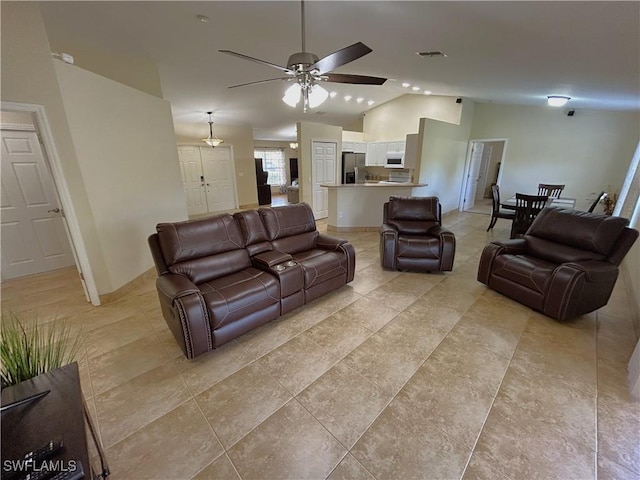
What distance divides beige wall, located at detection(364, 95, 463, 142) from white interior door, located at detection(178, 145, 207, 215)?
5238 millimetres

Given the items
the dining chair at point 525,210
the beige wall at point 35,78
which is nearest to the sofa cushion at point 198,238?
the beige wall at point 35,78

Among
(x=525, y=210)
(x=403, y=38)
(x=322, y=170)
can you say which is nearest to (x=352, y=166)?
(x=322, y=170)

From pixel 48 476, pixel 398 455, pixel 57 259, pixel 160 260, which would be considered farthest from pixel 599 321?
pixel 57 259

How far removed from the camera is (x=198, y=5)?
8.09 ft

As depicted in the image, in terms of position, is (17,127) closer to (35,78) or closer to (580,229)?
(35,78)

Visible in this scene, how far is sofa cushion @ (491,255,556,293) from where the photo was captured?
263 centimetres

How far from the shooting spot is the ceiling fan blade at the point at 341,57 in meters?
1.92

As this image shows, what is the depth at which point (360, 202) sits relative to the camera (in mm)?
5594

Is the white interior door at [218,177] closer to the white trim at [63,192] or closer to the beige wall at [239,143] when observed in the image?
the beige wall at [239,143]

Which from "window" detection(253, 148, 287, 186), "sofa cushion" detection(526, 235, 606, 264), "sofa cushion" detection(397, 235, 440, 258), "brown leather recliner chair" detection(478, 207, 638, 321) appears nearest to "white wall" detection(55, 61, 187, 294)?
"sofa cushion" detection(397, 235, 440, 258)

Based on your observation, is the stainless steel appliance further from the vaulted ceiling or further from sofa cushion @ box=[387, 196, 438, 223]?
sofa cushion @ box=[387, 196, 438, 223]

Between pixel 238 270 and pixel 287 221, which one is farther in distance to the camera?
pixel 287 221

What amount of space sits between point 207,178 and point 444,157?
6.44m

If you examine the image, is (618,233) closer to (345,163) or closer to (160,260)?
(160,260)
